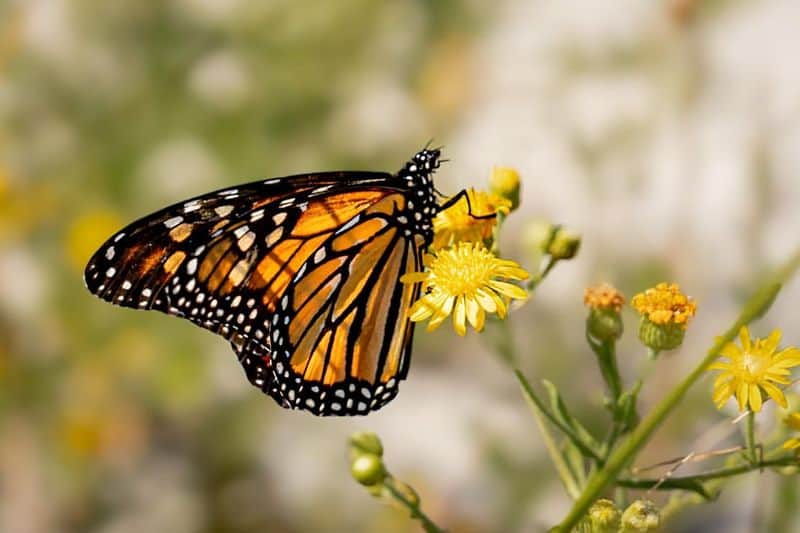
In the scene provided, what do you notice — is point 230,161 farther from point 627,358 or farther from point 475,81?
point 627,358

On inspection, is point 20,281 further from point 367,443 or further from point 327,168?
point 367,443

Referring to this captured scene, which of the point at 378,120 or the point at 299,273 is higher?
the point at 378,120

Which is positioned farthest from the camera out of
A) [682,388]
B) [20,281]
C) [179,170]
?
[179,170]

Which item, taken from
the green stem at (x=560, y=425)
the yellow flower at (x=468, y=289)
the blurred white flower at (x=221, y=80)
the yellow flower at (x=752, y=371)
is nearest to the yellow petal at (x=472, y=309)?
the yellow flower at (x=468, y=289)


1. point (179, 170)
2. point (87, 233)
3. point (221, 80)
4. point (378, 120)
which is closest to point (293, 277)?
point (87, 233)

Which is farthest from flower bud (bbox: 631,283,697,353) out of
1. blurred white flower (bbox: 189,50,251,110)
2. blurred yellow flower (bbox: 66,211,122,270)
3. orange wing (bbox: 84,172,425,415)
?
blurred white flower (bbox: 189,50,251,110)

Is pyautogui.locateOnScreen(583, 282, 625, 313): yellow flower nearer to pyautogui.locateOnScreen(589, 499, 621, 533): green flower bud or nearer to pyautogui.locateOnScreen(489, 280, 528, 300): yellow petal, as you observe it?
pyautogui.locateOnScreen(489, 280, 528, 300): yellow petal
